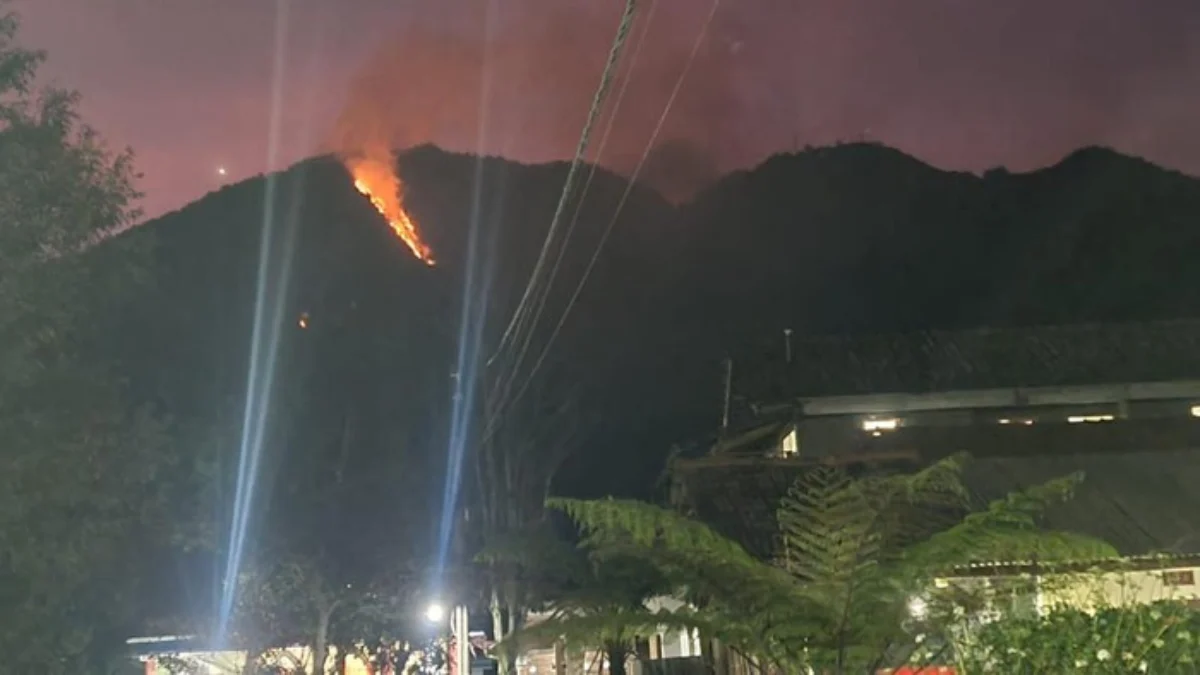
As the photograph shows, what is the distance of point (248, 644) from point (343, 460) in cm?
389

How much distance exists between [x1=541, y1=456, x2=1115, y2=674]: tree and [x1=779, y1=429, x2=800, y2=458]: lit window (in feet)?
37.2

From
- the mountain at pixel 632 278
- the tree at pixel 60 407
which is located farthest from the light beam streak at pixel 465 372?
the tree at pixel 60 407

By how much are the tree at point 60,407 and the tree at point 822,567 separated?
4574mm

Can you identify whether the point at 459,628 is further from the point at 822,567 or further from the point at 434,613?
the point at 822,567

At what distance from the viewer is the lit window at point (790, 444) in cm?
1903

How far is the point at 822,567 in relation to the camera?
7320 mm

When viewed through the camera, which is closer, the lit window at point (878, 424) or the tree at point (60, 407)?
the tree at point (60, 407)

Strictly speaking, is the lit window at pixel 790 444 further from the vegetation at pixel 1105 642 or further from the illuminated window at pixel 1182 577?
the vegetation at pixel 1105 642

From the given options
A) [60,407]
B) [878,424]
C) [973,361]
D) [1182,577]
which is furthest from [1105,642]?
[973,361]

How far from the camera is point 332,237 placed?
3044 centimetres

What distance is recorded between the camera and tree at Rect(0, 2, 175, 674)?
363 inches

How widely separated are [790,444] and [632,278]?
13.9m

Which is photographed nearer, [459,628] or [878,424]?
[878,424]

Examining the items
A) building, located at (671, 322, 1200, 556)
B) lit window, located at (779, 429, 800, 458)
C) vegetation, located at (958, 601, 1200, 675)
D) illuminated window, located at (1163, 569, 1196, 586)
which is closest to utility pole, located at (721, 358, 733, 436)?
building, located at (671, 322, 1200, 556)
